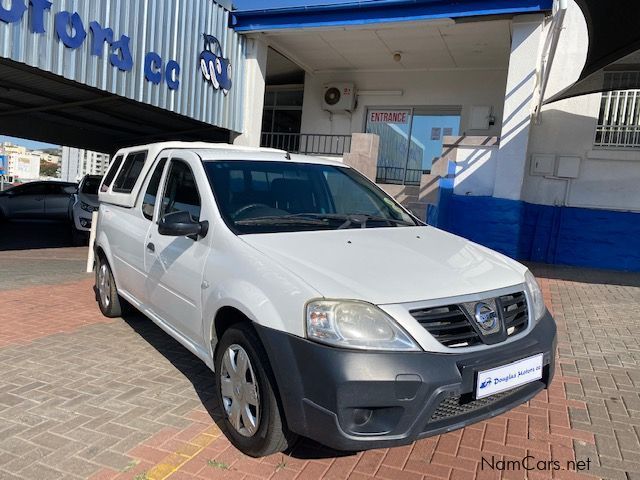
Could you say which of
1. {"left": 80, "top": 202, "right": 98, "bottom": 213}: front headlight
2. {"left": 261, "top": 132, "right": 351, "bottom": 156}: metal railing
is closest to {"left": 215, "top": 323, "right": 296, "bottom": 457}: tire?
{"left": 80, "top": 202, "right": 98, "bottom": 213}: front headlight

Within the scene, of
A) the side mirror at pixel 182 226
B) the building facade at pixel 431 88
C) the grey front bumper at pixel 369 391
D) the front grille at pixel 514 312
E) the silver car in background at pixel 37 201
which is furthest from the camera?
the silver car in background at pixel 37 201

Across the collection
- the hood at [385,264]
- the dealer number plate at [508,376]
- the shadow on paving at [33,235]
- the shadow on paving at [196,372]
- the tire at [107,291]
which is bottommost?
the shadow on paving at [33,235]

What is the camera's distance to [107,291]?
5.34 m

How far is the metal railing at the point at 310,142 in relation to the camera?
14.3 m

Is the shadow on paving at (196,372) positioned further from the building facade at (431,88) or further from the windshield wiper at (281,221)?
the building facade at (431,88)

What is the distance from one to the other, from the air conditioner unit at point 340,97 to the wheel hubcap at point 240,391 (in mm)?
12071

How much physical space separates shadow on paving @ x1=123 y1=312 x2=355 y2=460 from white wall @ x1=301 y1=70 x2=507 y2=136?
1013cm

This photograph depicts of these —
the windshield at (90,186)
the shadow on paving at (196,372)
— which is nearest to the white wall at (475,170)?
the shadow on paving at (196,372)

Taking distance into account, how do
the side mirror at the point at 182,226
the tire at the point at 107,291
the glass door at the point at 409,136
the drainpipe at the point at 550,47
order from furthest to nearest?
1. the glass door at the point at 409,136
2. the drainpipe at the point at 550,47
3. the tire at the point at 107,291
4. the side mirror at the point at 182,226

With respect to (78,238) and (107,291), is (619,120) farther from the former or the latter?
(78,238)

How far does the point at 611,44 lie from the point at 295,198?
20.7ft

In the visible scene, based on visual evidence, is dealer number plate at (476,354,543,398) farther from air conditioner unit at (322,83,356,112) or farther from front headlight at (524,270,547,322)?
air conditioner unit at (322,83,356,112)

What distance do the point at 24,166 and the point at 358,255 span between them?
222 feet

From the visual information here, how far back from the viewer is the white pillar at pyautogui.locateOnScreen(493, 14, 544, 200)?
9.62m
